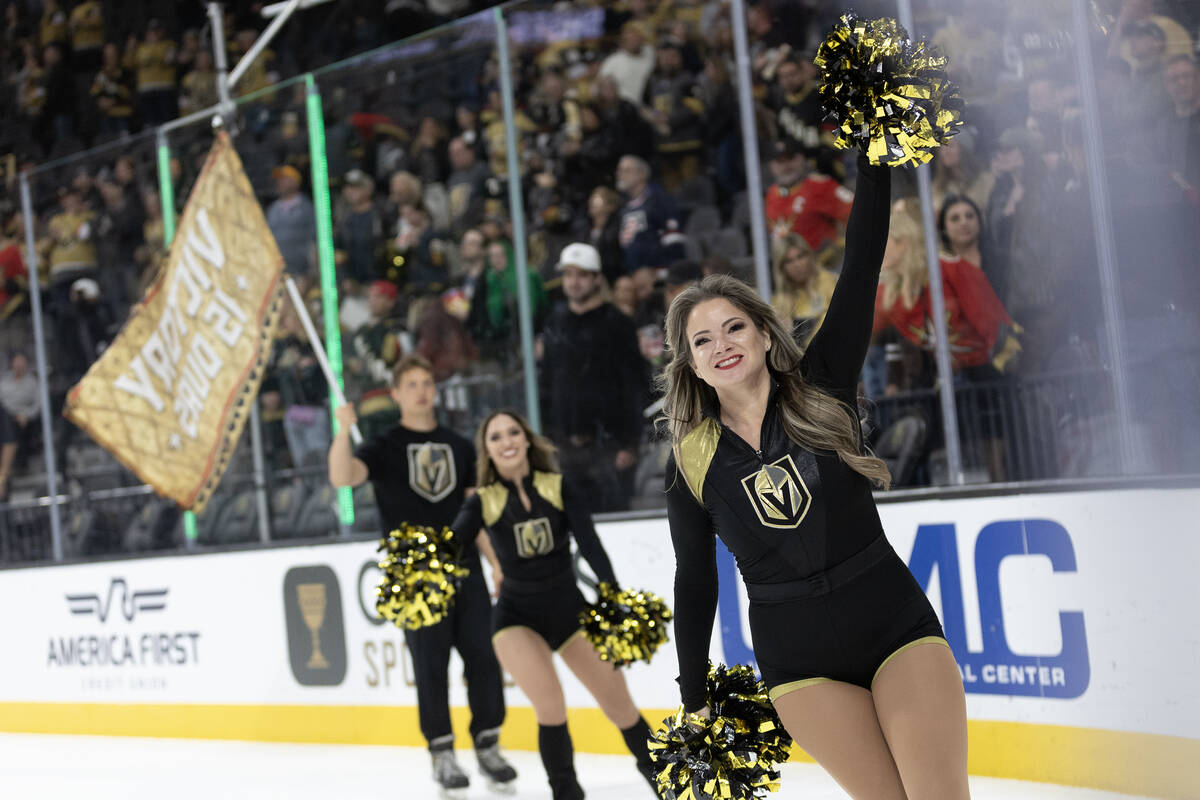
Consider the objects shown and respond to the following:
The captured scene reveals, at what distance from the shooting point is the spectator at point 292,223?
345 inches

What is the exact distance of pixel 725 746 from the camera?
9.32 ft

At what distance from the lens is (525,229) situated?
26.7 ft

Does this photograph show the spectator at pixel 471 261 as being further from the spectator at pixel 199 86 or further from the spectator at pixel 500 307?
the spectator at pixel 199 86

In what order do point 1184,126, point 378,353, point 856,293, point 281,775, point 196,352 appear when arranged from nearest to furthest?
point 856,293, point 1184,126, point 281,775, point 378,353, point 196,352

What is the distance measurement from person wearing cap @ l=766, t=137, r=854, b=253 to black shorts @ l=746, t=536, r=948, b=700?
15.7 ft

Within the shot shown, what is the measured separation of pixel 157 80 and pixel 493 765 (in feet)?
31.8

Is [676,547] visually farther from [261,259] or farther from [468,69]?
[261,259]

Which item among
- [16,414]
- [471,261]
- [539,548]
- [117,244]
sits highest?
[117,244]

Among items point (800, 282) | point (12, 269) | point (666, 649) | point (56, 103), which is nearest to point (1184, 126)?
point (800, 282)

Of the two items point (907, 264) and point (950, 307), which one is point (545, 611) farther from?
point (907, 264)

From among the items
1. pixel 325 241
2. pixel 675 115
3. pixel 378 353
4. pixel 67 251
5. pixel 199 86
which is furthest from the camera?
pixel 199 86

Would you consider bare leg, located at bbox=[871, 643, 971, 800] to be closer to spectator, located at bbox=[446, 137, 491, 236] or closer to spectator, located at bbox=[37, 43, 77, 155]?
spectator, located at bbox=[446, 137, 491, 236]

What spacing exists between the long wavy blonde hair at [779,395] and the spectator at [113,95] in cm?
1242

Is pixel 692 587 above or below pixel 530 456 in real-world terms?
below
